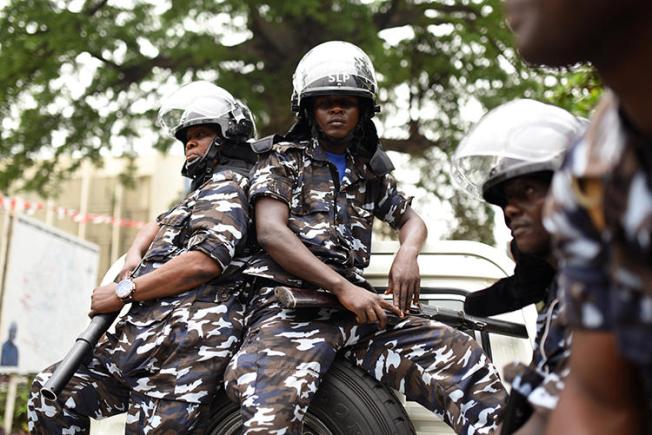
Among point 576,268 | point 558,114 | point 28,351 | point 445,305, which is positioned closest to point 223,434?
point 445,305

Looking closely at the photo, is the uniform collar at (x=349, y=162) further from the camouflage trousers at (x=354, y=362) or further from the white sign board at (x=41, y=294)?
the white sign board at (x=41, y=294)

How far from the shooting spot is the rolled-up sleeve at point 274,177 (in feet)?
11.1

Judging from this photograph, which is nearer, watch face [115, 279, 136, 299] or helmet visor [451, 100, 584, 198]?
helmet visor [451, 100, 584, 198]

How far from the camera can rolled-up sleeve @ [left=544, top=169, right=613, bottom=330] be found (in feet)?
4.12

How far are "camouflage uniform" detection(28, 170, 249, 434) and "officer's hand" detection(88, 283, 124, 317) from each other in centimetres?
7

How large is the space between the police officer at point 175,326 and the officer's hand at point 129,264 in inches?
9.0

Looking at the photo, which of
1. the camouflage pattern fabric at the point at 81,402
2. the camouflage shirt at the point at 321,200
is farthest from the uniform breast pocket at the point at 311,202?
the camouflage pattern fabric at the point at 81,402

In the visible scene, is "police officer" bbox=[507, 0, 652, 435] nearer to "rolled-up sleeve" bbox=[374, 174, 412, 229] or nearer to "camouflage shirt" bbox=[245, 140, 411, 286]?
"camouflage shirt" bbox=[245, 140, 411, 286]

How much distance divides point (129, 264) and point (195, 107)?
0.77 metres

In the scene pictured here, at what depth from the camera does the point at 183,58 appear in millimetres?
9781

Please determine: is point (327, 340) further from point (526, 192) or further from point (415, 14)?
point (415, 14)

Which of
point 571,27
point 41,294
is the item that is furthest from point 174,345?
point 41,294

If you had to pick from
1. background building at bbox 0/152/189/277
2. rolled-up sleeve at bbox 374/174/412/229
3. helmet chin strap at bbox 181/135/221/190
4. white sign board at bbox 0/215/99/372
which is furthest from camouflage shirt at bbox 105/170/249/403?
background building at bbox 0/152/189/277

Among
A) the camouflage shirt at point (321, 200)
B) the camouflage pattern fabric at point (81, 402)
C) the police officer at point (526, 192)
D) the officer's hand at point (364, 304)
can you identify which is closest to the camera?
the police officer at point (526, 192)
